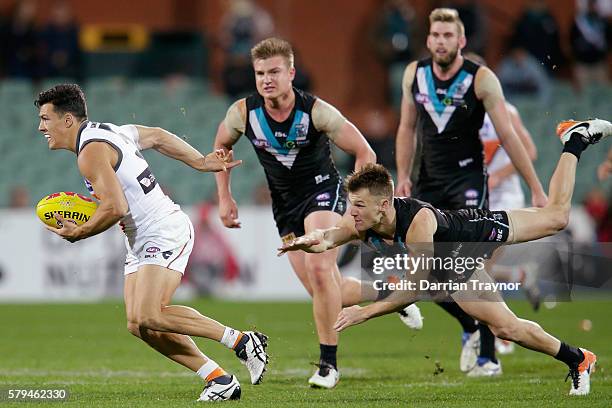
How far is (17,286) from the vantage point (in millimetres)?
17125

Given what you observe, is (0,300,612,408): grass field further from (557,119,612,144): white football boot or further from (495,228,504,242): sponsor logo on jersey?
(557,119,612,144): white football boot

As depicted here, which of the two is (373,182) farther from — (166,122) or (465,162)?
(166,122)

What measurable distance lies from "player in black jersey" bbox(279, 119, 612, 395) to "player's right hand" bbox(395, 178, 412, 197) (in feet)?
5.00

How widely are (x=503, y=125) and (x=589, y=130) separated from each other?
1.04 meters

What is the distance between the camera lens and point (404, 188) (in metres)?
9.68

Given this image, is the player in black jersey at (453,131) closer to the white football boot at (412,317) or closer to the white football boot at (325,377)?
the white football boot at (412,317)

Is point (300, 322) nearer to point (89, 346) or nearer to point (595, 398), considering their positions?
point (89, 346)

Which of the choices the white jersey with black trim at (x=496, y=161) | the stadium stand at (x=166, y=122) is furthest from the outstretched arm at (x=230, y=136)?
the stadium stand at (x=166, y=122)

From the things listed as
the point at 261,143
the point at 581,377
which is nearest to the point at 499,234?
the point at 581,377

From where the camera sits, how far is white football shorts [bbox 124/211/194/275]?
763 cm

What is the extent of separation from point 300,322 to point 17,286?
535cm

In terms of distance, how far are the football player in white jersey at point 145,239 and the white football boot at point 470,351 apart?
89.2 inches

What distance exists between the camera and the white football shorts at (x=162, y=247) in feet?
25.0

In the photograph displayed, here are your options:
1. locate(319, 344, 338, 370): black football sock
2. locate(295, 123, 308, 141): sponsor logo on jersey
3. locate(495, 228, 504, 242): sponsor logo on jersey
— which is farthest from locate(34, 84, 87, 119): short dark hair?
locate(495, 228, 504, 242): sponsor logo on jersey
